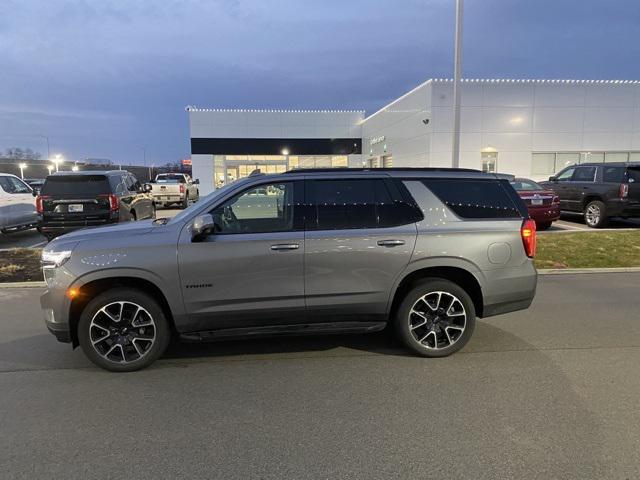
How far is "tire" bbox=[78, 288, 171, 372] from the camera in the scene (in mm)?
4297

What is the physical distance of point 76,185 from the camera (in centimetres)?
1079

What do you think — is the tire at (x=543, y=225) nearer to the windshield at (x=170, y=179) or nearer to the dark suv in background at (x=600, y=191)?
the dark suv in background at (x=600, y=191)

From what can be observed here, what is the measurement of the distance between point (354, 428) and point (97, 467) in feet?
5.59

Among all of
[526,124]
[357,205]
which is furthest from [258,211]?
[526,124]

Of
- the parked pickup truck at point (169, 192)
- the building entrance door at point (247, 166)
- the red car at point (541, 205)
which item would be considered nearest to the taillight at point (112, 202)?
the red car at point (541, 205)

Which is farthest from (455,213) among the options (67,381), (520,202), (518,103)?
(518,103)

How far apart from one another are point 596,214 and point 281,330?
12.6 m

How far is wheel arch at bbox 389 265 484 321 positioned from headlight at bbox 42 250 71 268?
3.07 m

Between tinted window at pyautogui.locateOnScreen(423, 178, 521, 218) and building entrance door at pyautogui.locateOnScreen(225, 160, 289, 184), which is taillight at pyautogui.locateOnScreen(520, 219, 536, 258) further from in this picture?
building entrance door at pyautogui.locateOnScreen(225, 160, 289, 184)

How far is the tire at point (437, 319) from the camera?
4645mm

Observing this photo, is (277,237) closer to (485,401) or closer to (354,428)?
(354,428)

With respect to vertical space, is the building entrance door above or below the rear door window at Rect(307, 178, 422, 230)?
above

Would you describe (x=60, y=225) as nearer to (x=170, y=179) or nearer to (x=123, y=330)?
(x=123, y=330)

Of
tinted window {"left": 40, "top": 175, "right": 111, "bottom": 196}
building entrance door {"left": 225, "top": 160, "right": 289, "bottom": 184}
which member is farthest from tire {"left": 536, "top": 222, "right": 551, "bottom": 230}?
building entrance door {"left": 225, "top": 160, "right": 289, "bottom": 184}
